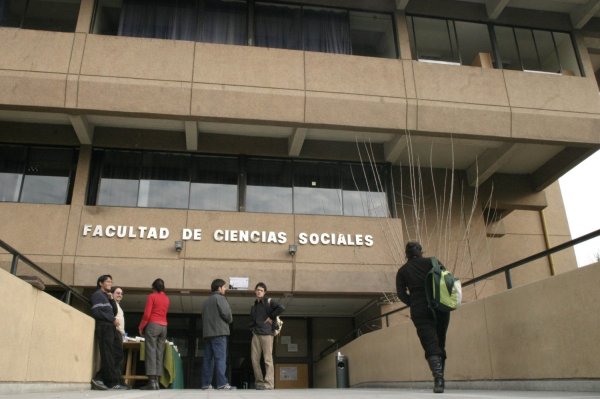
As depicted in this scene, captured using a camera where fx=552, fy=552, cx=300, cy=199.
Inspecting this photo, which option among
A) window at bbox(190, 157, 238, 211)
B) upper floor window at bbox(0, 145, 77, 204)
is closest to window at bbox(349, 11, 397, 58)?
window at bbox(190, 157, 238, 211)

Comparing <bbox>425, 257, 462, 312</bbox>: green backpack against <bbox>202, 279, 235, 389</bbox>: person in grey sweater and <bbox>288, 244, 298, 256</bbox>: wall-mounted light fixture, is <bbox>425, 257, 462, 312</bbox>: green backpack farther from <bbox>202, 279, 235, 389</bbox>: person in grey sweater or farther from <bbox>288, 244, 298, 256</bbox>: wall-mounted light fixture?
<bbox>288, 244, 298, 256</bbox>: wall-mounted light fixture

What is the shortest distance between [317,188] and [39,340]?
895cm

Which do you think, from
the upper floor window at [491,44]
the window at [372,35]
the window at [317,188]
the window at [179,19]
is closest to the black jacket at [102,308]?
the window at [317,188]

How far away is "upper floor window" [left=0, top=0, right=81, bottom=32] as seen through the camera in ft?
45.9

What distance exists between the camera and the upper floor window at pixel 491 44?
1507 cm

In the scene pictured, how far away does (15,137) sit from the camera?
533 inches

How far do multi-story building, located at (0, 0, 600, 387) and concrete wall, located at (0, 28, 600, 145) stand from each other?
41mm

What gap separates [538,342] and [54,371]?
5.56 meters

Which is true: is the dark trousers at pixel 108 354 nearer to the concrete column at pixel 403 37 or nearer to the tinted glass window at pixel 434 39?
the concrete column at pixel 403 37

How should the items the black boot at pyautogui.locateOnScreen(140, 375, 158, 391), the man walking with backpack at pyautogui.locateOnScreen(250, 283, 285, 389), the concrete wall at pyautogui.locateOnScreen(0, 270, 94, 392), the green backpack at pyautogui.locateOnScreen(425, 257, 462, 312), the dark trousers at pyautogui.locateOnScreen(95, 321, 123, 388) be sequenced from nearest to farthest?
1. the concrete wall at pyautogui.locateOnScreen(0, 270, 94, 392)
2. the green backpack at pyautogui.locateOnScreen(425, 257, 462, 312)
3. the dark trousers at pyautogui.locateOnScreen(95, 321, 123, 388)
4. the black boot at pyautogui.locateOnScreen(140, 375, 158, 391)
5. the man walking with backpack at pyautogui.locateOnScreen(250, 283, 285, 389)

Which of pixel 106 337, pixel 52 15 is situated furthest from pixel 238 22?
pixel 106 337

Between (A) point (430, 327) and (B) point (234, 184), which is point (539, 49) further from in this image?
(A) point (430, 327)

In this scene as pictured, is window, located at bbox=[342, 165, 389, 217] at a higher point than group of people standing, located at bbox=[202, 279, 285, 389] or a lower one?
higher

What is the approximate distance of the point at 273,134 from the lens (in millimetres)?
14164
